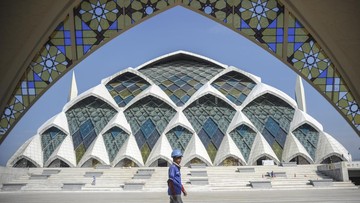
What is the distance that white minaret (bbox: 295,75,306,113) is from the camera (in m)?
37.4

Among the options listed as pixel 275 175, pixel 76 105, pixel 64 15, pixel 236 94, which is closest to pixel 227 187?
pixel 275 175

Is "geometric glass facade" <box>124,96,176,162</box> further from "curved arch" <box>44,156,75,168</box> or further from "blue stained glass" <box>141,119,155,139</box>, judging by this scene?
"curved arch" <box>44,156,75,168</box>

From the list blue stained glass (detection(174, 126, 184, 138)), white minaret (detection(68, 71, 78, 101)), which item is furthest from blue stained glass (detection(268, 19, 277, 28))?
white minaret (detection(68, 71, 78, 101))

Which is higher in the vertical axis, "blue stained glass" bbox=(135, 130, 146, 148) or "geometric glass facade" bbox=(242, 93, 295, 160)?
"geometric glass facade" bbox=(242, 93, 295, 160)

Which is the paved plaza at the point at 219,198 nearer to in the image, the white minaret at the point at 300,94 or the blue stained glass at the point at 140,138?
the blue stained glass at the point at 140,138

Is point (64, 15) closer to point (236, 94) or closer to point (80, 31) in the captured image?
point (80, 31)

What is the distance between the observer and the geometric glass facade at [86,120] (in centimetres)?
3011

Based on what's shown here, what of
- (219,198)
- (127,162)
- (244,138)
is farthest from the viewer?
(244,138)

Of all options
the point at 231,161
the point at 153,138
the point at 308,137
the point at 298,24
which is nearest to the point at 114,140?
the point at 153,138

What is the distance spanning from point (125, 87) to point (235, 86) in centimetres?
1002

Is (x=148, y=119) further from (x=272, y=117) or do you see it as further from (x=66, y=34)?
(x=66, y=34)

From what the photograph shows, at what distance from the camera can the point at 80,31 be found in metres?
6.25

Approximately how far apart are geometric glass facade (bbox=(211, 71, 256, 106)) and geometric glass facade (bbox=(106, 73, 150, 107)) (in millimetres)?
6740

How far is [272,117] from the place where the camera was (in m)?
32.6
